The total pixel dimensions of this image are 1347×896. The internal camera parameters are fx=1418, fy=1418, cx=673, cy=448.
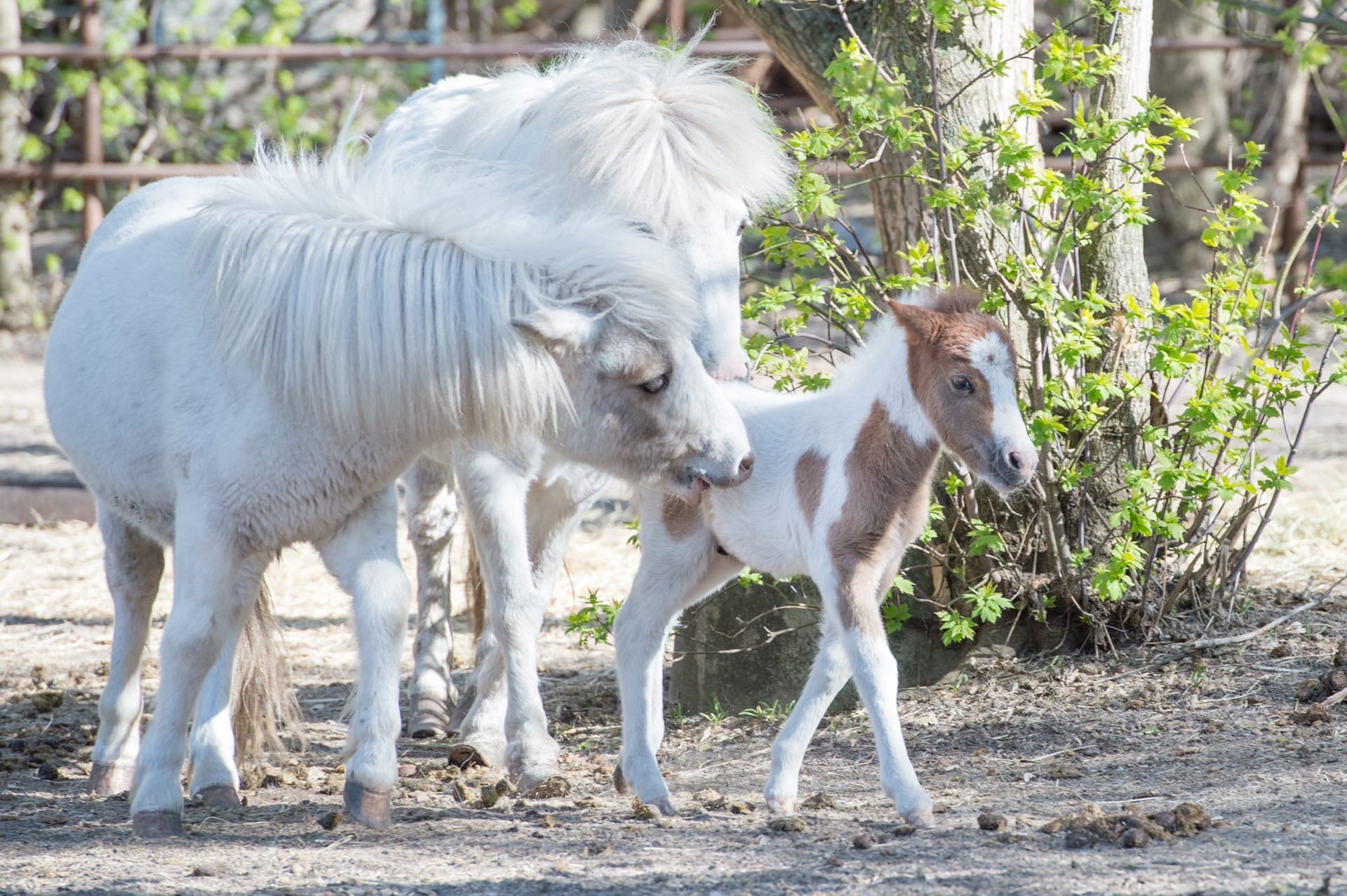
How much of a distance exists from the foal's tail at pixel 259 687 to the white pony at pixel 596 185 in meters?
0.55


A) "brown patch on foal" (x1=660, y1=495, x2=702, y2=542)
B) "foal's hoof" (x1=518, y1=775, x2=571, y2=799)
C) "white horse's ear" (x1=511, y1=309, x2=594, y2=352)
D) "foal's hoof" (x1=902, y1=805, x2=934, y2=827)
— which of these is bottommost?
"foal's hoof" (x1=518, y1=775, x2=571, y2=799)

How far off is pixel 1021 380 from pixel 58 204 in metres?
11.2

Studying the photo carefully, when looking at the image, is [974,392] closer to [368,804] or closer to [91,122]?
[368,804]

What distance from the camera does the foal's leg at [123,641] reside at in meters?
3.76

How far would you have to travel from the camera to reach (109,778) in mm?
3855

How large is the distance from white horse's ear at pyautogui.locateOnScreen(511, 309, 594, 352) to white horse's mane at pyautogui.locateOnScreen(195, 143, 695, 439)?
0.03 m

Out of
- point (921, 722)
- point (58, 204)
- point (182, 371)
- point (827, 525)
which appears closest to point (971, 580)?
point (921, 722)

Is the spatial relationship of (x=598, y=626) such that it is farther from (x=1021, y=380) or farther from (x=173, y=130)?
(x=173, y=130)

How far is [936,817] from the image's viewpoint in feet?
10.8

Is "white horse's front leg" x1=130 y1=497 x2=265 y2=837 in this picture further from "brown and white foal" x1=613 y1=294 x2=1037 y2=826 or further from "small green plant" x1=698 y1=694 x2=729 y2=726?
"small green plant" x1=698 y1=694 x2=729 y2=726

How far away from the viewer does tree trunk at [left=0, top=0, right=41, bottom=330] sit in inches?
416

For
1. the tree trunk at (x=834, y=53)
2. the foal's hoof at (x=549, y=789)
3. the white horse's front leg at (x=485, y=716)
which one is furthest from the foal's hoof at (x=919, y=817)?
the tree trunk at (x=834, y=53)

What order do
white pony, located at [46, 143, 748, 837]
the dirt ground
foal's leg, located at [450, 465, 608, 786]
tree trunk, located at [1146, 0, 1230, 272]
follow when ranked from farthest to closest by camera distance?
1. tree trunk, located at [1146, 0, 1230, 272]
2. foal's leg, located at [450, 465, 608, 786]
3. white pony, located at [46, 143, 748, 837]
4. the dirt ground

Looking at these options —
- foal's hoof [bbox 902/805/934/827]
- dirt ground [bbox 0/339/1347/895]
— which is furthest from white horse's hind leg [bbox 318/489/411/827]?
foal's hoof [bbox 902/805/934/827]
